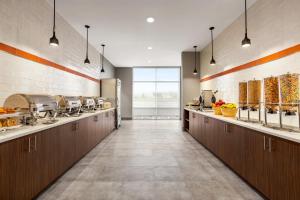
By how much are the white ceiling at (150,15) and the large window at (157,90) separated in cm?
482

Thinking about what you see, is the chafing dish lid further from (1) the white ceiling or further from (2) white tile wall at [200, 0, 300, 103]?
(2) white tile wall at [200, 0, 300, 103]

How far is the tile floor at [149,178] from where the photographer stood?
2.29m

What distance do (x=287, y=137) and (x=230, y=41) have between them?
3693 mm

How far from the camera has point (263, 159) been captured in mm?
2113

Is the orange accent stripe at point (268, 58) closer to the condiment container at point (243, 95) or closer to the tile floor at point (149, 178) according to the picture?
the condiment container at point (243, 95)

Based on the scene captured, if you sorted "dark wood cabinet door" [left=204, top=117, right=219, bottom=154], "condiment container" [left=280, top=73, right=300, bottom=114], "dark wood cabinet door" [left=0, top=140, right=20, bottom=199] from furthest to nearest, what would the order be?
"dark wood cabinet door" [left=204, top=117, right=219, bottom=154], "condiment container" [left=280, top=73, right=300, bottom=114], "dark wood cabinet door" [left=0, top=140, right=20, bottom=199]

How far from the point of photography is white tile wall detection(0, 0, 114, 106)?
2654mm

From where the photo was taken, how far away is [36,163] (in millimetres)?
2113

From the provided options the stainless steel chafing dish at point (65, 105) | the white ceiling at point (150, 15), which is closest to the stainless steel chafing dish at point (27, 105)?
the stainless steel chafing dish at point (65, 105)

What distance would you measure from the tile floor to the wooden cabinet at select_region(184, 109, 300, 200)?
9.5 inches

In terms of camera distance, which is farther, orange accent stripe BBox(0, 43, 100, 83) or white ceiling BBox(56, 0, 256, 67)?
white ceiling BBox(56, 0, 256, 67)

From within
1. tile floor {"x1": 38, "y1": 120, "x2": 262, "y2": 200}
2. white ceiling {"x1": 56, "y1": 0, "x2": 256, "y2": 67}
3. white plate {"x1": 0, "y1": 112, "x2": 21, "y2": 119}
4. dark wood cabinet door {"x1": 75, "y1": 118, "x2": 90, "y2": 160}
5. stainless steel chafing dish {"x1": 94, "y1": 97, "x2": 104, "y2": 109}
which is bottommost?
tile floor {"x1": 38, "y1": 120, "x2": 262, "y2": 200}

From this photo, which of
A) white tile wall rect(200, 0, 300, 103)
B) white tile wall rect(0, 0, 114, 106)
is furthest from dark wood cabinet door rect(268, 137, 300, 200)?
white tile wall rect(0, 0, 114, 106)

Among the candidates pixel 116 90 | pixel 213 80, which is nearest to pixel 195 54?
pixel 213 80
